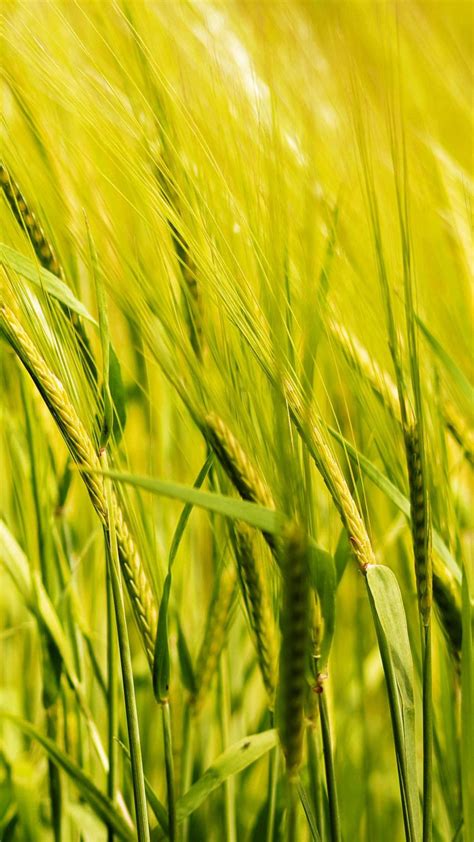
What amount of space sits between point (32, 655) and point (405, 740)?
387 millimetres

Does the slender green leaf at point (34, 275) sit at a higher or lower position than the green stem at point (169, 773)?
higher

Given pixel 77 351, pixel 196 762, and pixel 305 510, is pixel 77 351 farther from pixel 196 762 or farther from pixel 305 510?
pixel 196 762

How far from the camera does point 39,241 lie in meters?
0.42

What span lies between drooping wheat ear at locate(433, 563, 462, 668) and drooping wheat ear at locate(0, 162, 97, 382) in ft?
0.63

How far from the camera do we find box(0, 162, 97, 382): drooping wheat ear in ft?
1.30

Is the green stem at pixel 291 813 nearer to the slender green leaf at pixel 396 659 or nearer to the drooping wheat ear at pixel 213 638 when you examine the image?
the slender green leaf at pixel 396 659

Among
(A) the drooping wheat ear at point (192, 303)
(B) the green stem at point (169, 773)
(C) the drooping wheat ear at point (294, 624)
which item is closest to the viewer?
(C) the drooping wheat ear at point (294, 624)

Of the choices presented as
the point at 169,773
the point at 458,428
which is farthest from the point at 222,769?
the point at 458,428

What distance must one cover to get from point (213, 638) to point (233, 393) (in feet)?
0.56

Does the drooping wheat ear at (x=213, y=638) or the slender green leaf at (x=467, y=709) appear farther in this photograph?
the drooping wheat ear at (x=213, y=638)

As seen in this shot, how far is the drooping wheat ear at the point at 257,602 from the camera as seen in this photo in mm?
406

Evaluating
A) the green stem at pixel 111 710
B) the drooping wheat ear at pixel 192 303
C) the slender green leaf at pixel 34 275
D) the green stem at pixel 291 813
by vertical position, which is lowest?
the green stem at pixel 291 813

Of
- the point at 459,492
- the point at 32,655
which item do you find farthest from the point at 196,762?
the point at 459,492

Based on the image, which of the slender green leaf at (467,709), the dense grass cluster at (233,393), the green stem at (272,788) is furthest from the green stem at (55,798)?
the slender green leaf at (467,709)
